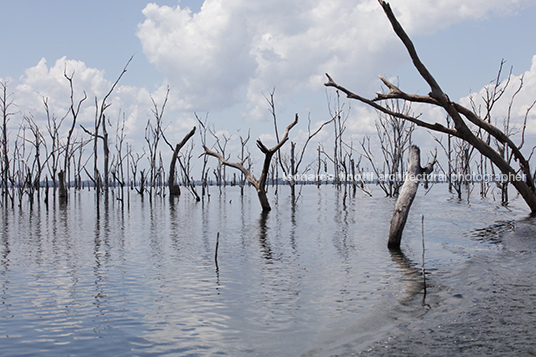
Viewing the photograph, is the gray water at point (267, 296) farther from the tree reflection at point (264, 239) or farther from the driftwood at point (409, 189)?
the driftwood at point (409, 189)

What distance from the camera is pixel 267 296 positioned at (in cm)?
515

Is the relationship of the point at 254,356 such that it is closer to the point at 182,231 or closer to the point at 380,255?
the point at 380,255

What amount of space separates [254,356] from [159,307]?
172 centimetres

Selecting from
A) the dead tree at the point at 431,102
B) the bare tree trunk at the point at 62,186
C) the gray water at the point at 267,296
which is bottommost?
the gray water at the point at 267,296

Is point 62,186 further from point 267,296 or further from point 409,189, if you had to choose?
point 267,296

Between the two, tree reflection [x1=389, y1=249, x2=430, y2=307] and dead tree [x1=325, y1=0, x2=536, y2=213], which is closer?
tree reflection [x1=389, y1=249, x2=430, y2=307]

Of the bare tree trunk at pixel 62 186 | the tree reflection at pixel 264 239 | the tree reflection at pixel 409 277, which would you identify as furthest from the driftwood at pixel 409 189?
the bare tree trunk at pixel 62 186

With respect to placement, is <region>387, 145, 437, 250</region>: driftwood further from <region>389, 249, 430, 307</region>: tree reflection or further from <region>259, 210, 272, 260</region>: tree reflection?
<region>259, 210, 272, 260</region>: tree reflection

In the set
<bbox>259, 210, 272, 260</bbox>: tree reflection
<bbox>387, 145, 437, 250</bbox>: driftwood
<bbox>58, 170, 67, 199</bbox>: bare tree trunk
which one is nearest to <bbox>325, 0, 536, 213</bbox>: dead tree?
<bbox>387, 145, 437, 250</bbox>: driftwood

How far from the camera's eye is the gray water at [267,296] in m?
3.69

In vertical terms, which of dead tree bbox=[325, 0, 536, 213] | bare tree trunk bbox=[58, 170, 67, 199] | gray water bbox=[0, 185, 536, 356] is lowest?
gray water bbox=[0, 185, 536, 356]

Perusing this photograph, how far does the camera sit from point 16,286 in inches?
225

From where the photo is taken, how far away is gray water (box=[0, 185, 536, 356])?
12.1 ft

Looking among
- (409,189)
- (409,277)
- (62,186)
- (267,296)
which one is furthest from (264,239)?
(62,186)
